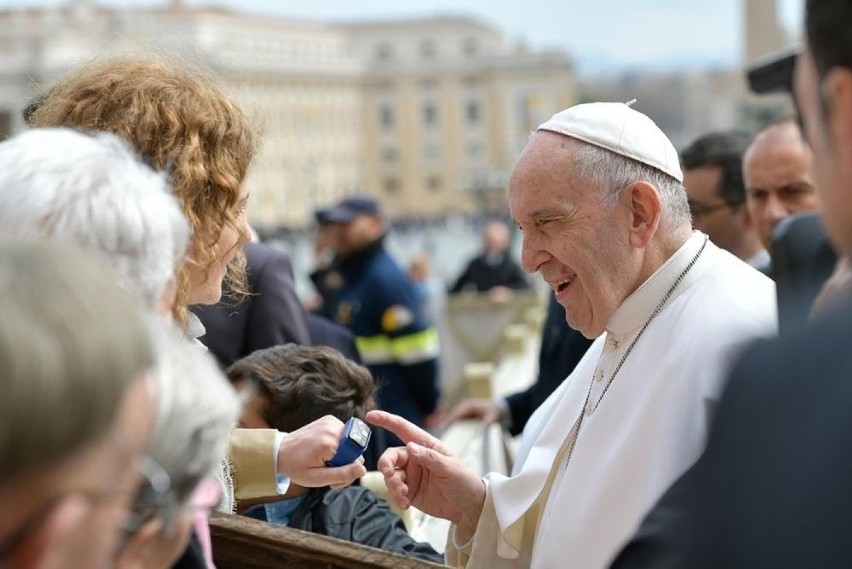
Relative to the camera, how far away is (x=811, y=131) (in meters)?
1.51

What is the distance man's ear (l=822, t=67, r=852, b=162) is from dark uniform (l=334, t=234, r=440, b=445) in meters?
5.67

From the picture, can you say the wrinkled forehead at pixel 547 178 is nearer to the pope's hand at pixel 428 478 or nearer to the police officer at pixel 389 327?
the pope's hand at pixel 428 478

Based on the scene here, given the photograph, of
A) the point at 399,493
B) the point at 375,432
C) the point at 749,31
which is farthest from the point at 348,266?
the point at 749,31

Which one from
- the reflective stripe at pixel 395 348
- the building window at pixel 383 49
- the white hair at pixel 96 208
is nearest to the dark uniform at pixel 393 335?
the reflective stripe at pixel 395 348

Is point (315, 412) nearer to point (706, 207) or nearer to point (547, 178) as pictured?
point (547, 178)

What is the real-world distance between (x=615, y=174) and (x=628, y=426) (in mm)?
593

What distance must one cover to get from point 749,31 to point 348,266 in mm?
34869

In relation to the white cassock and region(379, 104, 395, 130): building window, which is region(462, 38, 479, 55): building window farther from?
the white cassock

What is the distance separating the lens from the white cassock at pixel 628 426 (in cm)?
261

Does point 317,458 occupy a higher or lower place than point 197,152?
lower

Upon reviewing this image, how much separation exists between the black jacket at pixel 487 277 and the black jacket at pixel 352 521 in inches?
412

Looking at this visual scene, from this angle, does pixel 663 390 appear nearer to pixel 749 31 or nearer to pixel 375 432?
pixel 375 432

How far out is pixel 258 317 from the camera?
13.0 feet

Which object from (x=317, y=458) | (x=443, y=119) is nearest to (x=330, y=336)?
(x=317, y=458)
